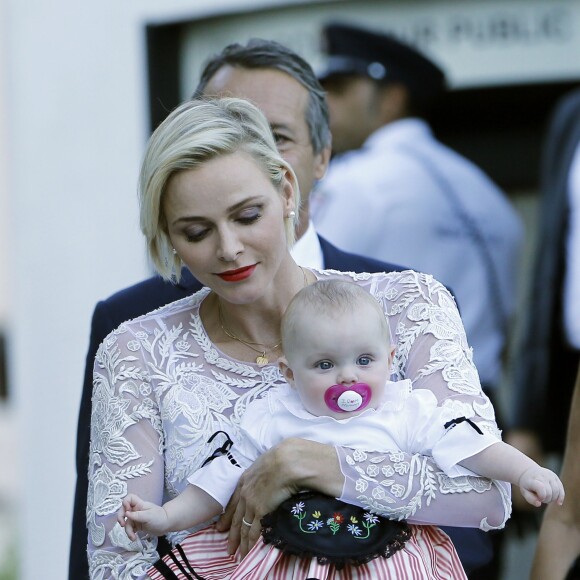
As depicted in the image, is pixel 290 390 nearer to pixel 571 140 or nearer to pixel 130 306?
pixel 130 306

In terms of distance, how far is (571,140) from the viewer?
496cm

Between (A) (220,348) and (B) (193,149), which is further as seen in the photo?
(A) (220,348)

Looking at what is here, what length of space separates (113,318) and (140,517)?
0.91 meters

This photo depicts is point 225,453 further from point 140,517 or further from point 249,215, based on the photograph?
point 249,215

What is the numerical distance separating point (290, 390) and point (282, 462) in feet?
0.63

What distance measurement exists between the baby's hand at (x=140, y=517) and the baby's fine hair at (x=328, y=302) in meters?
0.40

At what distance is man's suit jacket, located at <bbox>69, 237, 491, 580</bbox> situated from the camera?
3.43 m

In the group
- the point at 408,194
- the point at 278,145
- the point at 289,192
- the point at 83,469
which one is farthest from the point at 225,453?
the point at 408,194

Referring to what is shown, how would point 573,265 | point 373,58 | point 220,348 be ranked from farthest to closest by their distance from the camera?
point 373,58, point 573,265, point 220,348

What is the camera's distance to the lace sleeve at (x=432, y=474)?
8.67ft

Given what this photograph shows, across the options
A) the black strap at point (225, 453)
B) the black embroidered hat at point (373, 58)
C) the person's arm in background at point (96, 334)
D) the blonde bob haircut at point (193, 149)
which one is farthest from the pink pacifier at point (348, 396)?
the black embroidered hat at point (373, 58)

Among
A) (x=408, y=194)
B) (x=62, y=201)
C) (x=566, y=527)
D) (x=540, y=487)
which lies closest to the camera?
(x=540, y=487)

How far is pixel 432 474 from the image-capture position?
105 inches

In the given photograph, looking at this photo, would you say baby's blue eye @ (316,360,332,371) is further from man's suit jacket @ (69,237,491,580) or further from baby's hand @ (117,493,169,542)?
man's suit jacket @ (69,237,491,580)
